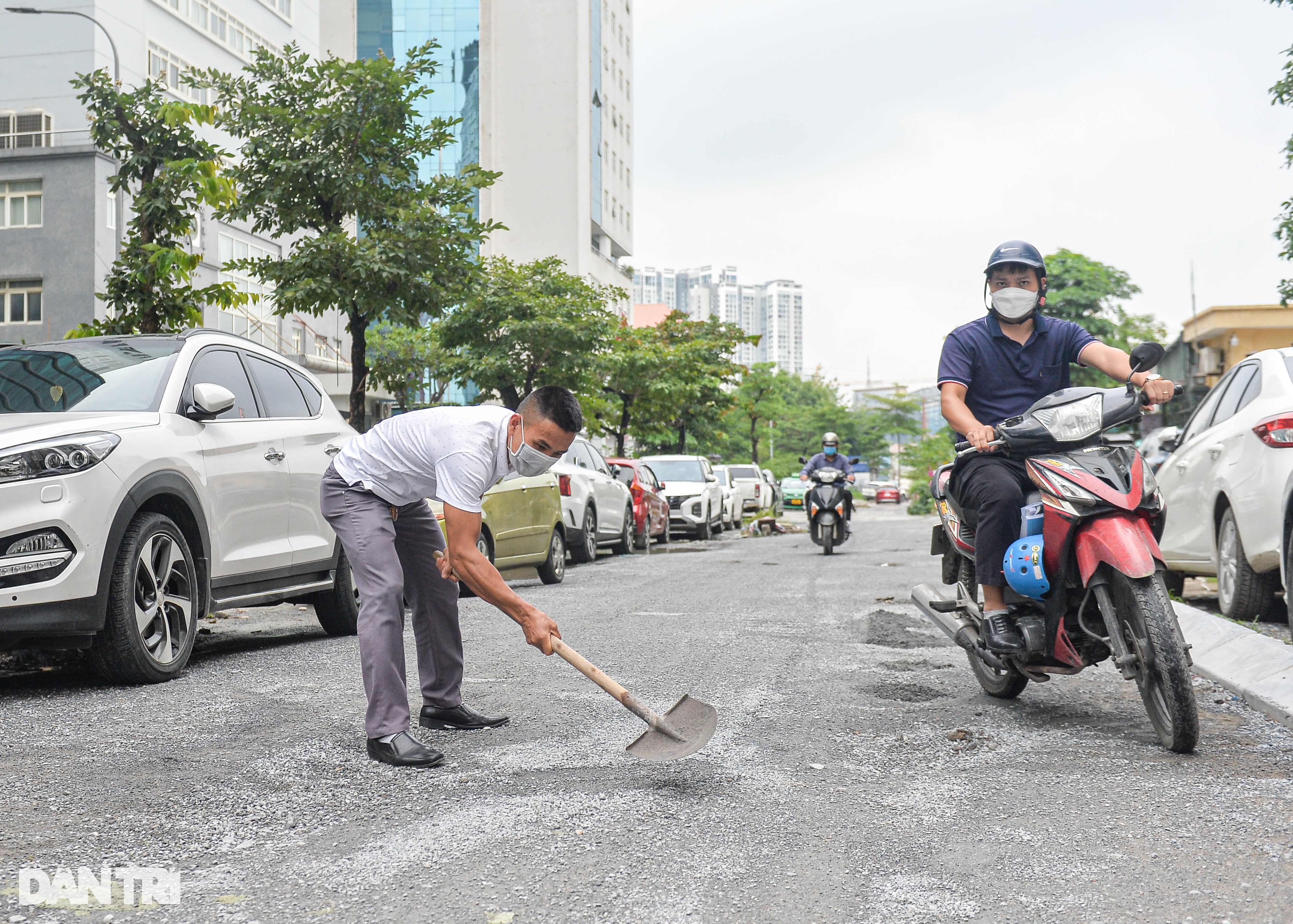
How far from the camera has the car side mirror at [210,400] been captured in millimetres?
6391

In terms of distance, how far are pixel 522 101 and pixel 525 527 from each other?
57.6 m

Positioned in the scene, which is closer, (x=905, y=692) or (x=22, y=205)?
(x=905, y=692)

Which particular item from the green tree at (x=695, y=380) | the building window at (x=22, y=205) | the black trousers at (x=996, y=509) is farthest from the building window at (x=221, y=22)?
the black trousers at (x=996, y=509)

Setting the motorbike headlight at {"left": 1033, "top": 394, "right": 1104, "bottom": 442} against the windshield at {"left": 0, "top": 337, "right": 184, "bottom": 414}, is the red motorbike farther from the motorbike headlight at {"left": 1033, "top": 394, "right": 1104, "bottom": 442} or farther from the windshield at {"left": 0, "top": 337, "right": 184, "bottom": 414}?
the windshield at {"left": 0, "top": 337, "right": 184, "bottom": 414}

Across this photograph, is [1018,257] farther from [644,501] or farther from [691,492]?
[691,492]

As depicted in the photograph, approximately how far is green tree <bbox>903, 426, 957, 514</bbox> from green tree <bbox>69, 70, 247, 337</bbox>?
115 ft

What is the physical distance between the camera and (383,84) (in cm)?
1467

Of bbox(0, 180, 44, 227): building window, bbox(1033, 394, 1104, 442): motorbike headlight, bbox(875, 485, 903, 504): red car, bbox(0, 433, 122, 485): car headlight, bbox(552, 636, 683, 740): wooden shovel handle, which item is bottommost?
bbox(875, 485, 903, 504): red car

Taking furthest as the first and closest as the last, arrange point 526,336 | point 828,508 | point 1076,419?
point 526,336, point 828,508, point 1076,419

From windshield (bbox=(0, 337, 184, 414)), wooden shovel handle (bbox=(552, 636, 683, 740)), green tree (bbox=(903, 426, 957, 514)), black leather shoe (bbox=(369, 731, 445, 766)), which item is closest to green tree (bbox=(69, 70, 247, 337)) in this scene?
windshield (bbox=(0, 337, 184, 414))

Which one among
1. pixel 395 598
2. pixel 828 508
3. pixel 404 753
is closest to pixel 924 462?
pixel 828 508

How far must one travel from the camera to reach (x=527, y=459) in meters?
4.38

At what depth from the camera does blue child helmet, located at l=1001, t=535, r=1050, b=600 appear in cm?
470

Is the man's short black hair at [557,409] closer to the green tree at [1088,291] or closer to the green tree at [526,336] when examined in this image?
the green tree at [526,336]
